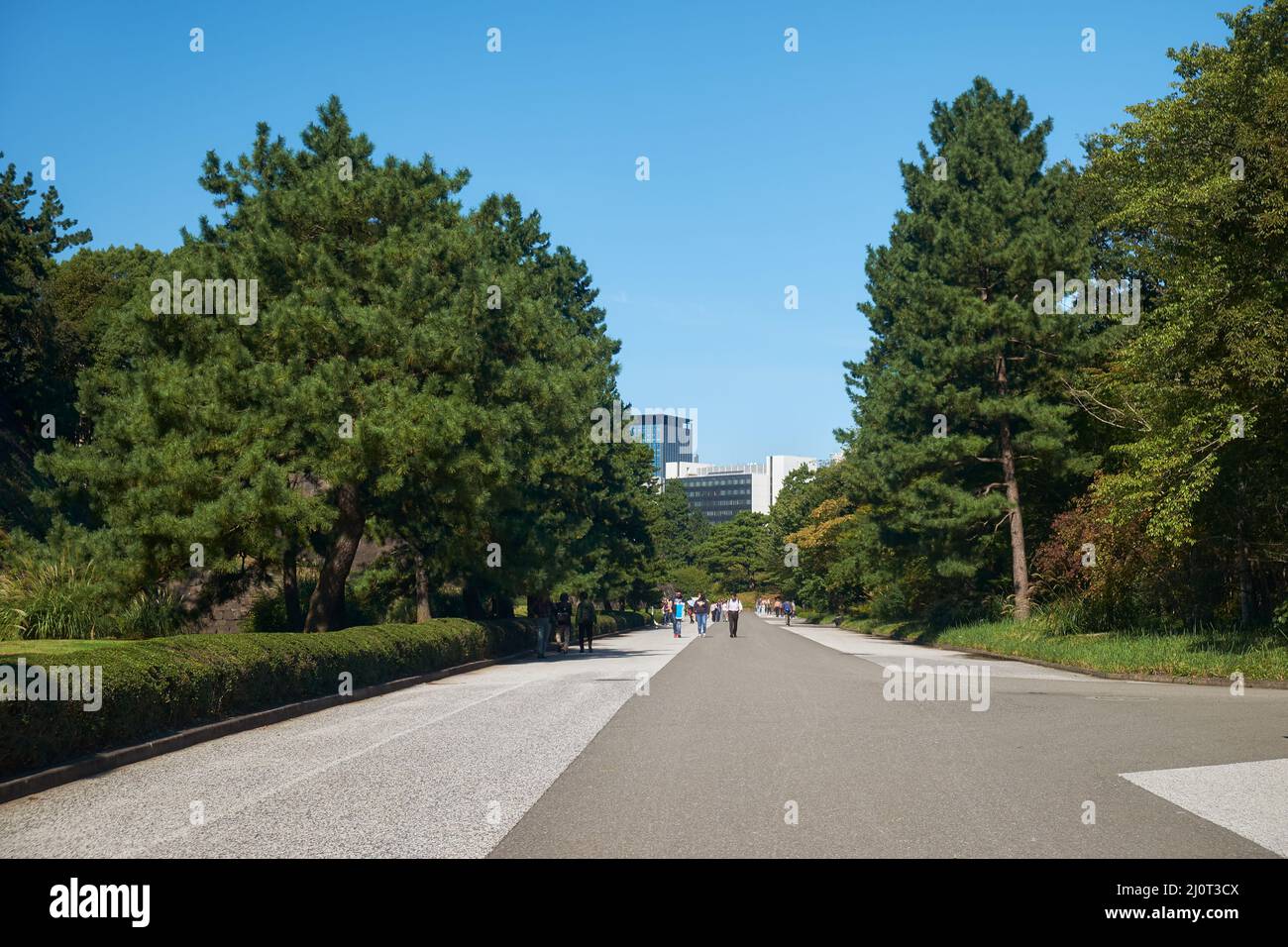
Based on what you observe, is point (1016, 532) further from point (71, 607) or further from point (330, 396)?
point (71, 607)

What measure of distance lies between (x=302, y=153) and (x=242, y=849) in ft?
80.3

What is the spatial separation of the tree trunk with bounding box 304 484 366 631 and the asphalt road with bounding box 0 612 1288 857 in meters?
9.79

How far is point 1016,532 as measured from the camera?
110 ft

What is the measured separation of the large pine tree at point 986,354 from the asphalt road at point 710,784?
684 inches

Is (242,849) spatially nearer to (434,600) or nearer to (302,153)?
(302,153)

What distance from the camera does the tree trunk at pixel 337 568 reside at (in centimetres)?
2555

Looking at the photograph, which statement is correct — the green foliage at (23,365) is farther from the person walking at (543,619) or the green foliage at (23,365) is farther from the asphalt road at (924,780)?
the asphalt road at (924,780)

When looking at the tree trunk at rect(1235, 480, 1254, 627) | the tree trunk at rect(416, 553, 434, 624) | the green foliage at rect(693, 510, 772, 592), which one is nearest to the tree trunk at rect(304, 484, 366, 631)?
the tree trunk at rect(416, 553, 434, 624)

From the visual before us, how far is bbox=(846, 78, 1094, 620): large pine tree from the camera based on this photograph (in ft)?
107

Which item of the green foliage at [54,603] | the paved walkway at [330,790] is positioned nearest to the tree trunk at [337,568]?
the green foliage at [54,603]

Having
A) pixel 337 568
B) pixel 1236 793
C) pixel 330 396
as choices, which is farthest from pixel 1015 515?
pixel 1236 793

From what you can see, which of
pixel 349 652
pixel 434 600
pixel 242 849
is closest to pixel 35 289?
pixel 434 600

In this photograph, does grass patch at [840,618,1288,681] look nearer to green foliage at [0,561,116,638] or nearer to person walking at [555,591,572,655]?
person walking at [555,591,572,655]
